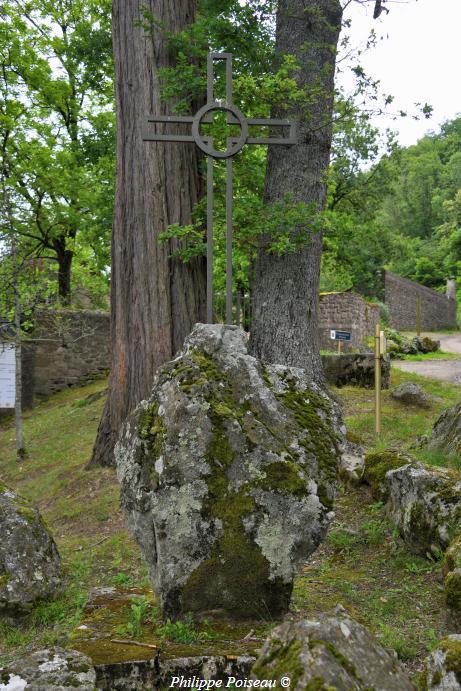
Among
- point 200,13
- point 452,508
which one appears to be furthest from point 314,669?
point 200,13

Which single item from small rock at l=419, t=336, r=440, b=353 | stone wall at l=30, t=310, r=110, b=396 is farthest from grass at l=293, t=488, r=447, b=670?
small rock at l=419, t=336, r=440, b=353

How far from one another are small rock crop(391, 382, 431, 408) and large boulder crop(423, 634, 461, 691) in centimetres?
790

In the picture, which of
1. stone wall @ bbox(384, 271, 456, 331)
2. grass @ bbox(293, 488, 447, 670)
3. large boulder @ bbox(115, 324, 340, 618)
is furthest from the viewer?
stone wall @ bbox(384, 271, 456, 331)

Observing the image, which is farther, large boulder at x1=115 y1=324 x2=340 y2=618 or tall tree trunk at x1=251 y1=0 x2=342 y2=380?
tall tree trunk at x1=251 y1=0 x2=342 y2=380

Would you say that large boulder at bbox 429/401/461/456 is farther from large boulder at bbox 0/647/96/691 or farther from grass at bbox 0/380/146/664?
large boulder at bbox 0/647/96/691

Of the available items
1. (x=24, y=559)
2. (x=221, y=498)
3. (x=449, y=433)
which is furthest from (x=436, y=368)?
(x=221, y=498)

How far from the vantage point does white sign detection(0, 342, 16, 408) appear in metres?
16.6

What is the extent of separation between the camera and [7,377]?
55.0ft

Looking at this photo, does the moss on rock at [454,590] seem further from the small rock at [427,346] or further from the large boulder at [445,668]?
the small rock at [427,346]

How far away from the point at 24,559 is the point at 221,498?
1.93 metres

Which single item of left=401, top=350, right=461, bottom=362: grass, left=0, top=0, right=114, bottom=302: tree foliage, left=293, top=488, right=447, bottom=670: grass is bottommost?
left=293, top=488, right=447, bottom=670: grass

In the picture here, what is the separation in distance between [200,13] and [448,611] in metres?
7.34

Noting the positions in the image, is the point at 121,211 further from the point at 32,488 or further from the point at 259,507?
the point at 259,507

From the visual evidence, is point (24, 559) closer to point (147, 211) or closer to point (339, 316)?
point (147, 211)
